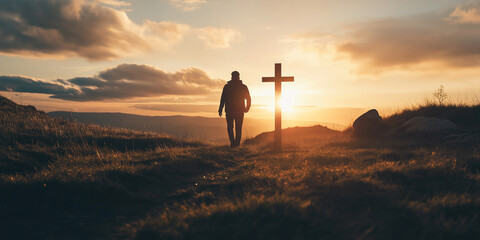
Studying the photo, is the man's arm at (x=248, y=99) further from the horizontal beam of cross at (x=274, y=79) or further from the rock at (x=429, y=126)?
the rock at (x=429, y=126)

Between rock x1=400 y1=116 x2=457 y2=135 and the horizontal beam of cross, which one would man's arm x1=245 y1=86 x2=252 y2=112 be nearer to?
the horizontal beam of cross

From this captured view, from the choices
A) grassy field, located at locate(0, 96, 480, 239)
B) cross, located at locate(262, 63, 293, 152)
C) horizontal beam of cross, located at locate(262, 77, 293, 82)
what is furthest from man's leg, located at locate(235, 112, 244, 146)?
grassy field, located at locate(0, 96, 480, 239)

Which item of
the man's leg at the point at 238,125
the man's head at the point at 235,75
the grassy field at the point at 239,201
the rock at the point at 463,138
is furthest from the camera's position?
the man's leg at the point at 238,125

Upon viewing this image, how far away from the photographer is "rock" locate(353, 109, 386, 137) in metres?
15.6

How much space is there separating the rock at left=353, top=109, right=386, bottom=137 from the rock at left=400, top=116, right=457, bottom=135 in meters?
1.32

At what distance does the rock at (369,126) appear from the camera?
15594mm

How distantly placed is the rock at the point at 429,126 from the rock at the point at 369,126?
1325 millimetres

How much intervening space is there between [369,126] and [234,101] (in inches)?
306

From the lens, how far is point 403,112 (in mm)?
18047

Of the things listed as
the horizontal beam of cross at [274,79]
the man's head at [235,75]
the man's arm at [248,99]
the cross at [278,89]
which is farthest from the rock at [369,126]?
the man's head at [235,75]

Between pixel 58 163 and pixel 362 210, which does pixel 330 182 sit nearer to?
pixel 362 210

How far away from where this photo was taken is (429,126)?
1356 centimetres

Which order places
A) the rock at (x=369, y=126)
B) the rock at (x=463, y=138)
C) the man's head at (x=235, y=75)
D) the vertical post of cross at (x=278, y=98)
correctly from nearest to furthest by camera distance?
the rock at (x=463, y=138) → the vertical post of cross at (x=278, y=98) → the man's head at (x=235, y=75) → the rock at (x=369, y=126)

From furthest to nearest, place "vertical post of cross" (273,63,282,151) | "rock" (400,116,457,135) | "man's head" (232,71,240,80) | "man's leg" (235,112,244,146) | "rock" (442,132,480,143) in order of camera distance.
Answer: "man's leg" (235,112,244,146), "man's head" (232,71,240,80), "rock" (400,116,457,135), "vertical post of cross" (273,63,282,151), "rock" (442,132,480,143)
